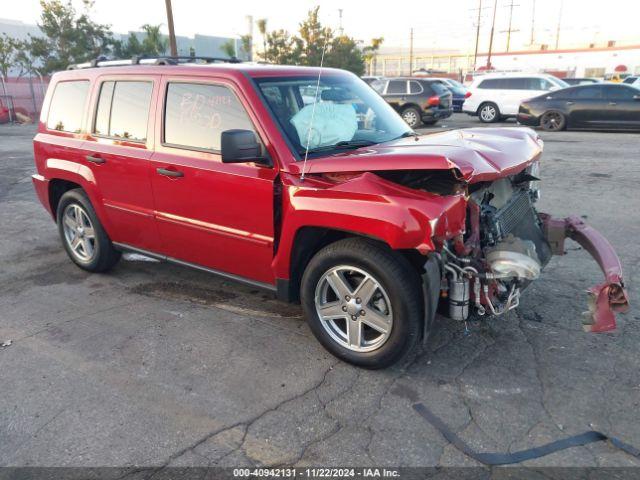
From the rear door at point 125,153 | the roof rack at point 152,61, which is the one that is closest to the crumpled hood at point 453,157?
the rear door at point 125,153

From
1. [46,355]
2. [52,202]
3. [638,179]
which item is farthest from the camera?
[638,179]

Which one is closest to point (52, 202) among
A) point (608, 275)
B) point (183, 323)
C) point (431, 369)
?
point (183, 323)

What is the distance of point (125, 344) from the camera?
151 inches

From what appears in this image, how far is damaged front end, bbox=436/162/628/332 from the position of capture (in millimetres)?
3117

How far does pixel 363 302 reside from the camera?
3299mm

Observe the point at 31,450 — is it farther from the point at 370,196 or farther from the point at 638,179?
the point at 638,179

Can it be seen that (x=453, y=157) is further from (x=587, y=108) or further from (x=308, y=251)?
(x=587, y=108)

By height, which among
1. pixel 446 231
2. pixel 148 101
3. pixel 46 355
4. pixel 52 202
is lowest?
pixel 46 355

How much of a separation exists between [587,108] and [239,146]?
14755mm

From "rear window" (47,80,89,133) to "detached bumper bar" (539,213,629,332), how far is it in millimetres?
4170

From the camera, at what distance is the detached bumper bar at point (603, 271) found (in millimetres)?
3092

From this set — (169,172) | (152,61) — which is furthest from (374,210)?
(152,61)

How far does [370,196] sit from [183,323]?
1.97 m

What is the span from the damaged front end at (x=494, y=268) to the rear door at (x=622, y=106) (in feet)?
43.1
